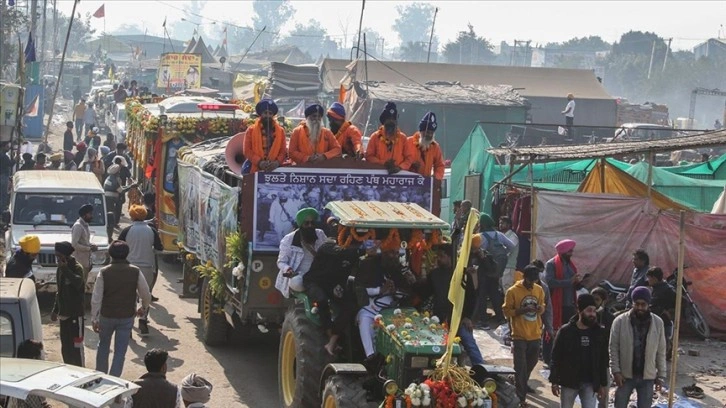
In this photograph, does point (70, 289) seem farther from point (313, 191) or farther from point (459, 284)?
point (459, 284)

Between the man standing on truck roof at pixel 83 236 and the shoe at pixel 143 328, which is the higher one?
the man standing on truck roof at pixel 83 236

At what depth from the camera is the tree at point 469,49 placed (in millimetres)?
101875

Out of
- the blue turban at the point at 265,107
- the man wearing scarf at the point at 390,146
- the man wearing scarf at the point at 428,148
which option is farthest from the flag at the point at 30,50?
the man wearing scarf at the point at 390,146

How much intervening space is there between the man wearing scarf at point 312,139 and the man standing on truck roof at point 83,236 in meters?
3.13

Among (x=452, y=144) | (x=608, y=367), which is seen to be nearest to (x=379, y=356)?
(x=608, y=367)

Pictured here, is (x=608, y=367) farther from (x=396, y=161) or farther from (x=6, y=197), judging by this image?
(x=6, y=197)

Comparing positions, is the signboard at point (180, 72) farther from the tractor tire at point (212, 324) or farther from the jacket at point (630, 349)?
the jacket at point (630, 349)

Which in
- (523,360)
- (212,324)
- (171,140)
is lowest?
(212,324)

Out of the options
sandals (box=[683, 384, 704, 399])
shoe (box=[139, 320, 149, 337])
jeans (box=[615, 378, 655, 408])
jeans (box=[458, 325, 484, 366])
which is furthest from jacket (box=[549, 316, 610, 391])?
shoe (box=[139, 320, 149, 337])

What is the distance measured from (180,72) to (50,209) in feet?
117

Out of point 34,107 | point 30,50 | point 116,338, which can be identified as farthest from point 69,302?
point 34,107

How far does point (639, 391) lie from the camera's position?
1102 cm

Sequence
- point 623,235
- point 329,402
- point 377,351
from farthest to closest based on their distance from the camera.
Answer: point 623,235 < point 377,351 < point 329,402

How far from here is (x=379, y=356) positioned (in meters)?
10.1
